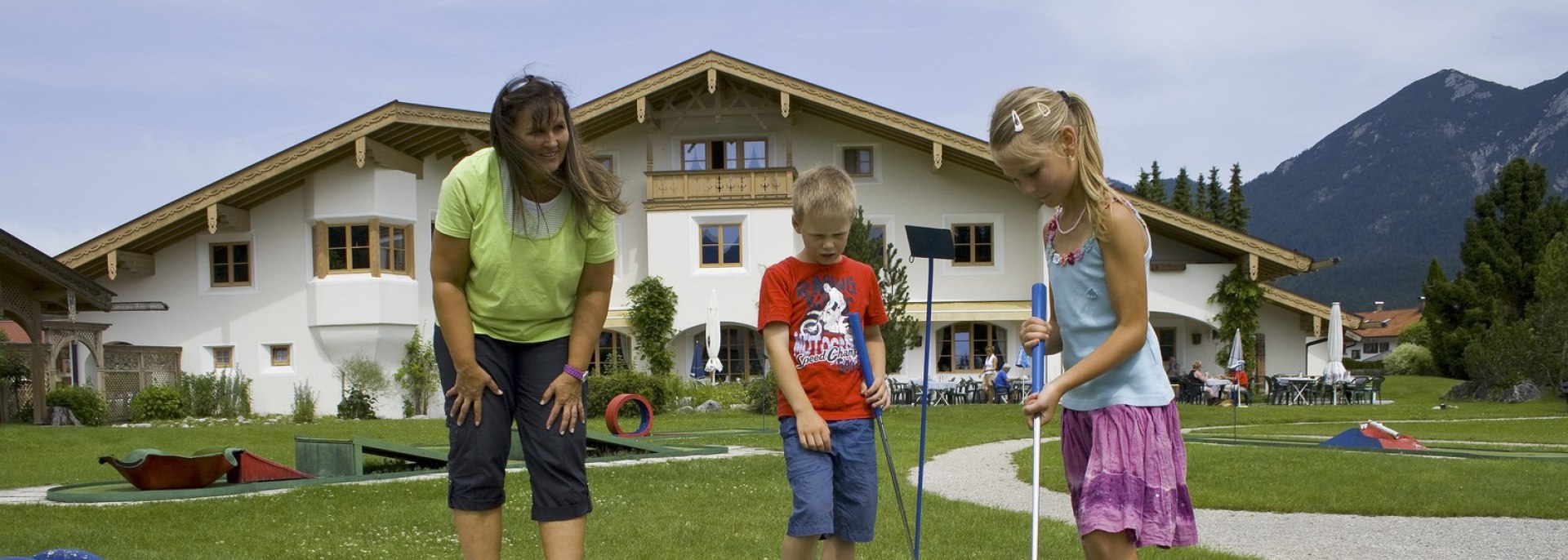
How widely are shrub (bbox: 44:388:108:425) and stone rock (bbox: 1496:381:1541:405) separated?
25769 millimetres

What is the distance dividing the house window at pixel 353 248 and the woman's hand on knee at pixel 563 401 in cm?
2249

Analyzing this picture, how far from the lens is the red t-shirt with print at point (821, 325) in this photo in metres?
4.10

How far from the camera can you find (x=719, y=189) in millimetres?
27859

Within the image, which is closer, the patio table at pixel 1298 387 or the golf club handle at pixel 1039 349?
the golf club handle at pixel 1039 349

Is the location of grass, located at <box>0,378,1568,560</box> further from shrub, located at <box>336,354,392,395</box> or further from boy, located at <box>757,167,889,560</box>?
shrub, located at <box>336,354,392,395</box>

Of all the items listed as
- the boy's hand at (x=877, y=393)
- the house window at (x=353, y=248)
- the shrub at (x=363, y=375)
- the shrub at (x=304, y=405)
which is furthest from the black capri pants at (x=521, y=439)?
the house window at (x=353, y=248)

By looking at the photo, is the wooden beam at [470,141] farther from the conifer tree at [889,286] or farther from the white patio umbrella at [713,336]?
the conifer tree at [889,286]

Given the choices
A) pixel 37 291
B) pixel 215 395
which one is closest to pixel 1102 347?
pixel 37 291

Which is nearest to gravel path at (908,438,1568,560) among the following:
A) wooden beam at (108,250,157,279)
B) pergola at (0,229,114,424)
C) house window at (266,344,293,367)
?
pergola at (0,229,114,424)

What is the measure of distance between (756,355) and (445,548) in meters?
22.6

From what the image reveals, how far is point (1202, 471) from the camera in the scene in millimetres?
9930

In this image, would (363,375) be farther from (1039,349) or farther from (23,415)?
(1039,349)

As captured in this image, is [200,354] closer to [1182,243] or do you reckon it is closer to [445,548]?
[1182,243]

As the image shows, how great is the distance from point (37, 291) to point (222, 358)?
4959 mm
